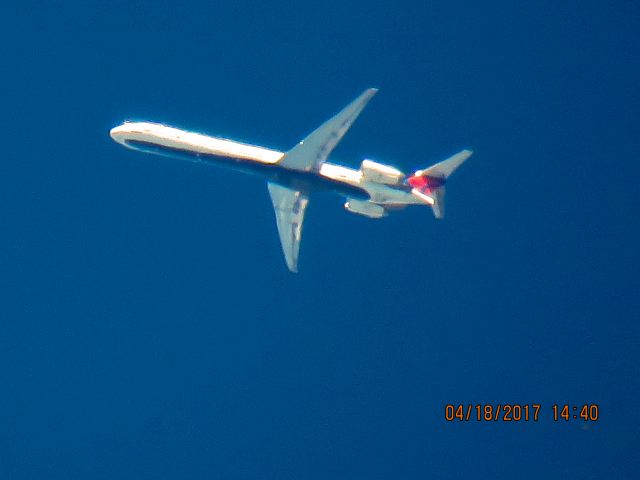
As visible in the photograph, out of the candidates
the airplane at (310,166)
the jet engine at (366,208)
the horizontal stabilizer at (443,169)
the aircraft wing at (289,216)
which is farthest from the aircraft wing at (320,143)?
the horizontal stabilizer at (443,169)

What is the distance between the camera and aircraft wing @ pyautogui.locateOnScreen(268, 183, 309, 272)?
153 ft

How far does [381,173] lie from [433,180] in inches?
146

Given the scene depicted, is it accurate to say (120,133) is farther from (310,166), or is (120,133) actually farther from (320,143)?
(320,143)

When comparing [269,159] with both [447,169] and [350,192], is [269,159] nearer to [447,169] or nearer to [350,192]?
[350,192]

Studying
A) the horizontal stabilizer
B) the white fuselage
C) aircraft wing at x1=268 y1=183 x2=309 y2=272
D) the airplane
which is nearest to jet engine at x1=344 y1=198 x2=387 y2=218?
the airplane

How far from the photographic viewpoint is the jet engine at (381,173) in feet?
139

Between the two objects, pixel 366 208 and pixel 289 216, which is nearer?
pixel 366 208

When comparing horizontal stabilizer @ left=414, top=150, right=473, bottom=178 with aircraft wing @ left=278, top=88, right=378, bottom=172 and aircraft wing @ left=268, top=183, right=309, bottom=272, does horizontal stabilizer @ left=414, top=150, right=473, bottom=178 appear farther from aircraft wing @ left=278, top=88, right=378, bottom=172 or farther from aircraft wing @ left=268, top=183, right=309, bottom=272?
aircraft wing @ left=268, top=183, right=309, bottom=272

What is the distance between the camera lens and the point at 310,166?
4447 centimetres

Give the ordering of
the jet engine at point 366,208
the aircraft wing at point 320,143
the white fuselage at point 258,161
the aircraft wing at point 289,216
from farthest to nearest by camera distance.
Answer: the aircraft wing at point 289,216 < the jet engine at point 366,208 < the white fuselage at point 258,161 < the aircraft wing at point 320,143

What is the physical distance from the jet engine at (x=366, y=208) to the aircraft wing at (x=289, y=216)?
8.25 ft

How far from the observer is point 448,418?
189 feet

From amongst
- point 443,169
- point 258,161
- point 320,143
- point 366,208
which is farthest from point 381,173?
point 258,161

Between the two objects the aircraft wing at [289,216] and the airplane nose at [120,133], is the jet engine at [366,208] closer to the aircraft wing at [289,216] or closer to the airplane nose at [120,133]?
the aircraft wing at [289,216]
